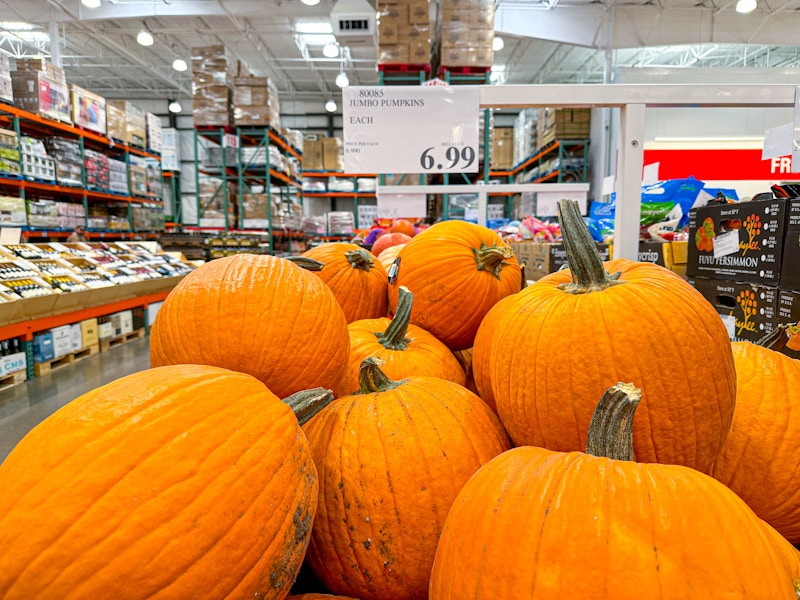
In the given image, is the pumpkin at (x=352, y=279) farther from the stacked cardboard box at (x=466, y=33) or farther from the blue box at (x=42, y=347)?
the stacked cardboard box at (x=466, y=33)

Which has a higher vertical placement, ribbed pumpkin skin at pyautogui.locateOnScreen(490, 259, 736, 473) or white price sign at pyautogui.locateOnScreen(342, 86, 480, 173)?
white price sign at pyautogui.locateOnScreen(342, 86, 480, 173)

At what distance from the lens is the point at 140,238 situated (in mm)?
11367

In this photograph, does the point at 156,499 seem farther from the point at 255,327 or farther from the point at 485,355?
the point at 485,355

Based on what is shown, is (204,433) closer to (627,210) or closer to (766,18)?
(627,210)

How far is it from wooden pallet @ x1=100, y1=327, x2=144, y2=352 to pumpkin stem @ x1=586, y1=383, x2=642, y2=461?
653 cm

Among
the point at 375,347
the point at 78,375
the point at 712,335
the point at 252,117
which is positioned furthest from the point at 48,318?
the point at 252,117

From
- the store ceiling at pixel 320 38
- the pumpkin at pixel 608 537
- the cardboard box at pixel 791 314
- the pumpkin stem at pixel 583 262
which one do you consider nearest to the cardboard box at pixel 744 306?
the cardboard box at pixel 791 314

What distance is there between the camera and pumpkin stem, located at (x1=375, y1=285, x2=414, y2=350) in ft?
3.59

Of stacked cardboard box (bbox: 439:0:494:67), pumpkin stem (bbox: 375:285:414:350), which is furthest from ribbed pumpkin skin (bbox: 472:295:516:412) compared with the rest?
stacked cardboard box (bbox: 439:0:494:67)

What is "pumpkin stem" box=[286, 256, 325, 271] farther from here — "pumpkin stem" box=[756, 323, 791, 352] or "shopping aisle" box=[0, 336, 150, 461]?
"shopping aisle" box=[0, 336, 150, 461]

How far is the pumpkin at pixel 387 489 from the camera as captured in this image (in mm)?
691

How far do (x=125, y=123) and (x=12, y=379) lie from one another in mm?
7239

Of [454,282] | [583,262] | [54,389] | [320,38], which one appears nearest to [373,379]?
[583,262]

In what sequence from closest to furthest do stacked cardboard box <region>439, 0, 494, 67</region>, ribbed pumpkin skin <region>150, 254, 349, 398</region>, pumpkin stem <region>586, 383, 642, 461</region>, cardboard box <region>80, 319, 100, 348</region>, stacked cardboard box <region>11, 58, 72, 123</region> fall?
pumpkin stem <region>586, 383, 642, 461</region> → ribbed pumpkin skin <region>150, 254, 349, 398</region> → cardboard box <region>80, 319, 100, 348</region> → stacked cardboard box <region>439, 0, 494, 67</region> → stacked cardboard box <region>11, 58, 72, 123</region>
